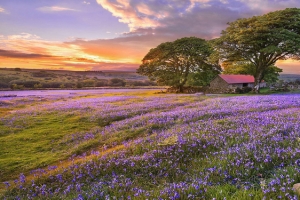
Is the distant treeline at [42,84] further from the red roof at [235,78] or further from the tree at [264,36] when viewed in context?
the tree at [264,36]

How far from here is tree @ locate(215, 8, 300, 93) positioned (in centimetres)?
3512

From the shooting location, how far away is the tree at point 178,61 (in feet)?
173

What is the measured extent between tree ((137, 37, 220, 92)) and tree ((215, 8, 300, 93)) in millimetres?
10915

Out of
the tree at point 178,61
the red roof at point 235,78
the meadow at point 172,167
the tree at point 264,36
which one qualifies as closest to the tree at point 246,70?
the red roof at point 235,78

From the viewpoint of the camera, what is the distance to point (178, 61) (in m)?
55.7

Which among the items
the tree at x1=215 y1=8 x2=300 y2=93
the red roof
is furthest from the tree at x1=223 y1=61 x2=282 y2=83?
the tree at x1=215 y1=8 x2=300 y2=93

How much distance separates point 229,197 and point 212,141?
129 inches

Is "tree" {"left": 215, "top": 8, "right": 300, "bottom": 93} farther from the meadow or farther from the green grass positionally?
the green grass

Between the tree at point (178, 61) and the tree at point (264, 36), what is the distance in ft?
35.8

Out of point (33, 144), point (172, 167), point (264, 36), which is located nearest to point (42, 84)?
point (264, 36)

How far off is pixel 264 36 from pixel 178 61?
22.8 m

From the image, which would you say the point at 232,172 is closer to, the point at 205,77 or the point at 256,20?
the point at 256,20

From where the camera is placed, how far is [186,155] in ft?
20.9

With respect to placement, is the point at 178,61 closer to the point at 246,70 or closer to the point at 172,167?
the point at 246,70
